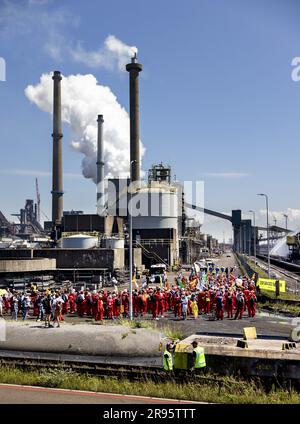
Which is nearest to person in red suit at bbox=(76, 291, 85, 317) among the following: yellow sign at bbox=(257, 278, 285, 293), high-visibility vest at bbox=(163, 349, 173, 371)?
yellow sign at bbox=(257, 278, 285, 293)

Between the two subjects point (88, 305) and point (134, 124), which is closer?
point (88, 305)

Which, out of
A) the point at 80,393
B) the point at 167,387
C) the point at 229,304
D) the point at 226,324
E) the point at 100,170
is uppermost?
the point at 100,170

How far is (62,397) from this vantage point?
464 inches

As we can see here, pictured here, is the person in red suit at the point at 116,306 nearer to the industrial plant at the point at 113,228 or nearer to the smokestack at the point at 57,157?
the industrial plant at the point at 113,228

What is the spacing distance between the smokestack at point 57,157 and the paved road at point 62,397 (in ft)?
251

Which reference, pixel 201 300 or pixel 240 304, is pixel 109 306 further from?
pixel 240 304

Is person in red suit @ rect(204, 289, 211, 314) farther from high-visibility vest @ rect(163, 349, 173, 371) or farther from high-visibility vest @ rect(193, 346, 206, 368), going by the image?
high-visibility vest @ rect(193, 346, 206, 368)

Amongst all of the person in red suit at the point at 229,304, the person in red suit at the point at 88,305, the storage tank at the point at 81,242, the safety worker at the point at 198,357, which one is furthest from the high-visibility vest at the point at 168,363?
the storage tank at the point at 81,242

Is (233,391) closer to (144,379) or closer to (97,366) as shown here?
(144,379)

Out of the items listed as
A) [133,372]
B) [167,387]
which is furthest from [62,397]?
[167,387]

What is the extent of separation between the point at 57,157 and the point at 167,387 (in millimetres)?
80594

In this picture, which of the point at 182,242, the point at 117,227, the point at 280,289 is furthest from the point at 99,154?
the point at 280,289

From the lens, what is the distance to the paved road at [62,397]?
11.4 m
